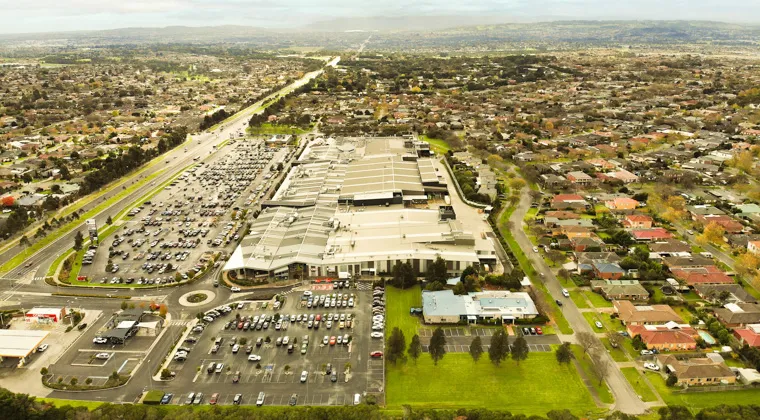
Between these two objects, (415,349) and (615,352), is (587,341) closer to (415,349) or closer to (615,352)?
(615,352)

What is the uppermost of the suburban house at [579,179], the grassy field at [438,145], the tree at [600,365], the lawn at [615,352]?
the grassy field at [438,145]

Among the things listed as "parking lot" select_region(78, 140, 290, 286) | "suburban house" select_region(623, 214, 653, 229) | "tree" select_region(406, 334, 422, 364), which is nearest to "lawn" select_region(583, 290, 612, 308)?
"suburban house" select_region(623, 214, 653, 229)

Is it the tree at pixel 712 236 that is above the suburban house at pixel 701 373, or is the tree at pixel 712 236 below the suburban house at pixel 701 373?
above

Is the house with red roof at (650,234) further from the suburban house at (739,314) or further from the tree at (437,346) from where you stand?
the tree at (437,346)

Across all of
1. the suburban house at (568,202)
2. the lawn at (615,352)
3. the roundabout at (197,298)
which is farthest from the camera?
the suburban house at (568,202)

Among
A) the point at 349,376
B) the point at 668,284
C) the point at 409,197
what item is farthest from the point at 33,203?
the point at 668,284

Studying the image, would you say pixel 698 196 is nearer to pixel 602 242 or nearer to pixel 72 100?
pixel 602 242

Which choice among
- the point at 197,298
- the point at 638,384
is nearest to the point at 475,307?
the point at 638,384

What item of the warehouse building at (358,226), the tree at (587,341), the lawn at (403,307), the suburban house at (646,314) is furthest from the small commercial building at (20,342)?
the suburban house at (646,314)
